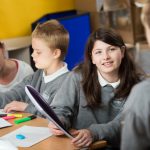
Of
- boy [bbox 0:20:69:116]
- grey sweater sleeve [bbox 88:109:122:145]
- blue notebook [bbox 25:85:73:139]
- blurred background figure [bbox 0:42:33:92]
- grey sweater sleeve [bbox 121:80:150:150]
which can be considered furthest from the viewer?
blurred background figure [bbox 0:42:33:92]

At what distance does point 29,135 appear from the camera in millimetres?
1350

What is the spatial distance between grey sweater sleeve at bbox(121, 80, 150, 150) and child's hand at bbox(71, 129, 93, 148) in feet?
1.48

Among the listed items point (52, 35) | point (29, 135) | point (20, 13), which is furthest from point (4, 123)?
point (20, 13)

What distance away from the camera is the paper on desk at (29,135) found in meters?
1.27

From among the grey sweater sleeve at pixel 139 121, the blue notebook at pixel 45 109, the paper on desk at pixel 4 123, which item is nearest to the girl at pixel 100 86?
the paper on desk at pixel 4 123

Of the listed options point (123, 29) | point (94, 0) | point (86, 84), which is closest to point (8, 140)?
point (86, 84)

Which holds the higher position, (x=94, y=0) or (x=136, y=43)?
(x=94, y=0)

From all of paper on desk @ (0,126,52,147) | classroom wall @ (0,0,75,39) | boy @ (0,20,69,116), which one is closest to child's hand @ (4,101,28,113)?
boy @ (0,20,69,116)

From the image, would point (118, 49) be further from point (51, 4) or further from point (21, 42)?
point (51, 4)

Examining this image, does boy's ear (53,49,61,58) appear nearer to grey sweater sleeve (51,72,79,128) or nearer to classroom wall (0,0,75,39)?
grey sweater sleeve (51,72,79,128)

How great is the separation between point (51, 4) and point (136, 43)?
97 centimetres

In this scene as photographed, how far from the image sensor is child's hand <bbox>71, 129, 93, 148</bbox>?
1.25 m

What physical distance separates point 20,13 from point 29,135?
2.22m

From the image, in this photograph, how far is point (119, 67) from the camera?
5.47 ft
